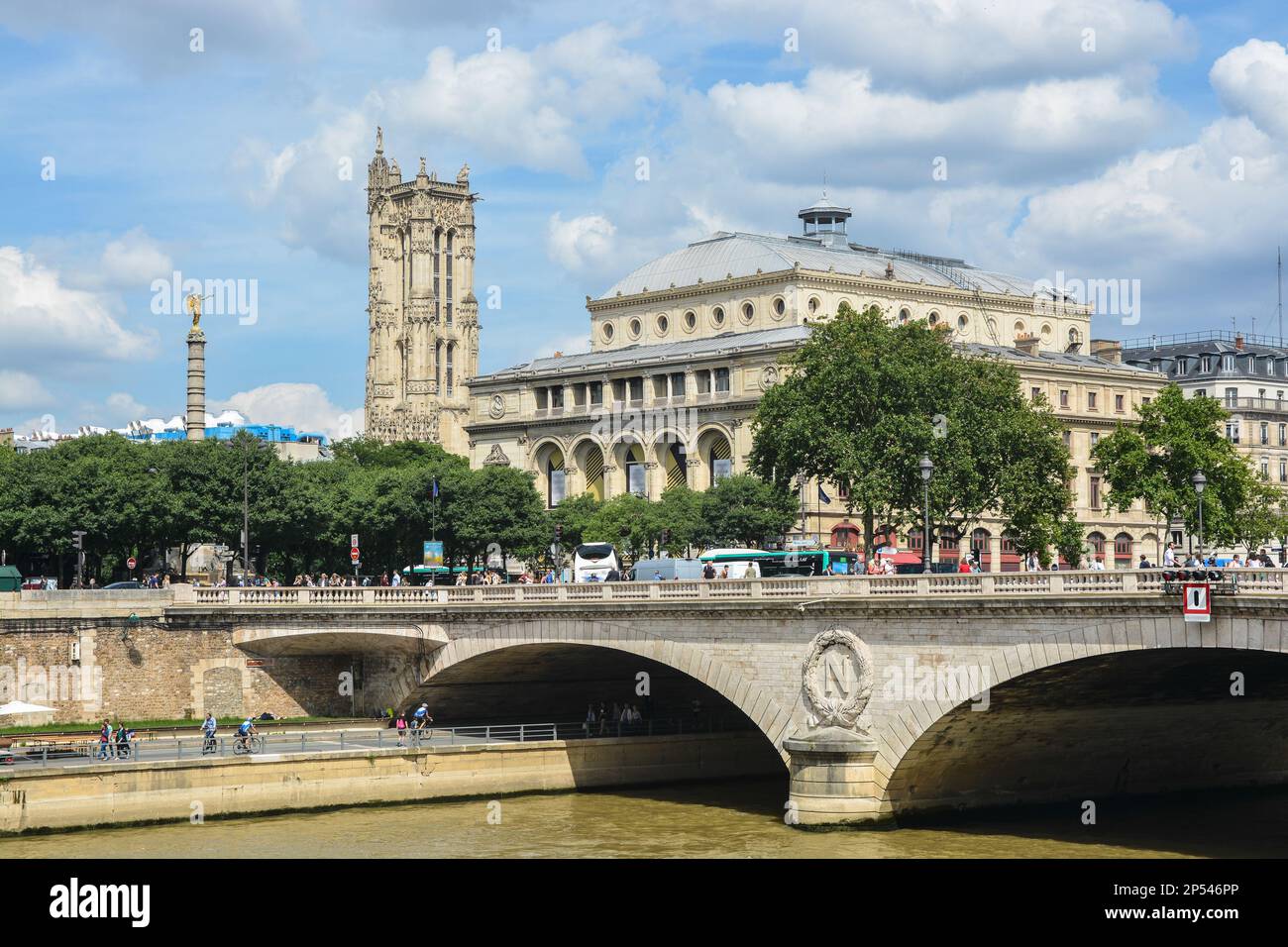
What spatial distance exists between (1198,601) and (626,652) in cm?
2421

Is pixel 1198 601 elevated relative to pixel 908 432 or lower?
lower

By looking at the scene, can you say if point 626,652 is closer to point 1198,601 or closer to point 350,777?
point 350,777

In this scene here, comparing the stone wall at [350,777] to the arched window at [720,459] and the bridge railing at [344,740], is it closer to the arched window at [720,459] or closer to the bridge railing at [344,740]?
the bridge railing at [344,740]

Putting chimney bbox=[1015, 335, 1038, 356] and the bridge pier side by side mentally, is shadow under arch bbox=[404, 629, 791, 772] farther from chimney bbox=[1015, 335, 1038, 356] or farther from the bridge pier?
chimney bbox=[1015, 335, 1038, 356]

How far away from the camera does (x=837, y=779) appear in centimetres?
5406

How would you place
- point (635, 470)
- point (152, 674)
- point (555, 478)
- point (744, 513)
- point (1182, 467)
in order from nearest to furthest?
point (152, 674) → point (1182, 467) → point (744, 513) → point (635, 470) → point (555, 478)

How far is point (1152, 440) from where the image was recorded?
97.4 meters

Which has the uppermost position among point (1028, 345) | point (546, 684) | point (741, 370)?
point (1028, 345)

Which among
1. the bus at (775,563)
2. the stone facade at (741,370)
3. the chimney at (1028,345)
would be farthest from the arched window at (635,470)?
the bus at (775,563)

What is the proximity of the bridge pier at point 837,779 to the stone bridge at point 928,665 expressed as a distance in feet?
0.18

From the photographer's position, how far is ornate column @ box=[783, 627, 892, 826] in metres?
53.8

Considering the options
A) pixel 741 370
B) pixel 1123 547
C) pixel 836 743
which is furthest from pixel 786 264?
pixel 836 743

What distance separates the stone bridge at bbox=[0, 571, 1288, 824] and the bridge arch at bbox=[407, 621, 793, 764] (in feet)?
0.24
